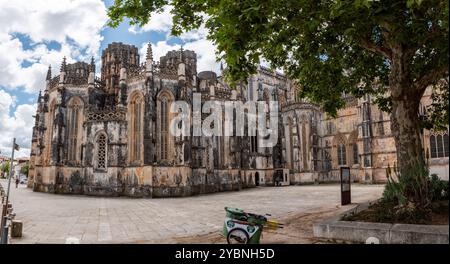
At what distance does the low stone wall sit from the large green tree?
1929 mm

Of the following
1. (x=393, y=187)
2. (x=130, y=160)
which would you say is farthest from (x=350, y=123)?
(x=393, y=187)

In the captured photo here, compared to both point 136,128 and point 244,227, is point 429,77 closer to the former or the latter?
point 244,227

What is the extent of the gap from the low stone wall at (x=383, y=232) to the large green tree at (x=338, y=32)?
193 centimetres

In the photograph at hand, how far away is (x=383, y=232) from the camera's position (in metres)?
6.17

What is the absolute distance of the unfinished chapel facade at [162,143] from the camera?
24250 millimetres

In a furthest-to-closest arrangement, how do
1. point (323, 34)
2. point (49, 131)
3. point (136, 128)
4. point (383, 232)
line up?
1. point (49, 131)
2. point (136, 128)
3. point (323, 34)
4. point (383, 232)

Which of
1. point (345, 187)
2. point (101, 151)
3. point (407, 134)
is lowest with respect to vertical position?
point (345, 187)

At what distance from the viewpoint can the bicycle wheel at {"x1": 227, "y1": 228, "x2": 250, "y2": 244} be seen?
20.3ft

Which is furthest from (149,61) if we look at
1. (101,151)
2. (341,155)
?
(341,155)

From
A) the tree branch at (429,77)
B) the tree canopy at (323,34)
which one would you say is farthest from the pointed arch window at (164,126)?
the tree branch at (429,77)

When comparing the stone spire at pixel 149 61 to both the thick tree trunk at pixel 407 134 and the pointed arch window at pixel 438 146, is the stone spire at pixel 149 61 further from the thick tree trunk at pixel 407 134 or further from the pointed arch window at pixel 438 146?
the pointed arch window at pixel 438 146

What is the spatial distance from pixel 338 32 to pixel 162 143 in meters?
18.7

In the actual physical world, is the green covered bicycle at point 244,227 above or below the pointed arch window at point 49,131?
below
